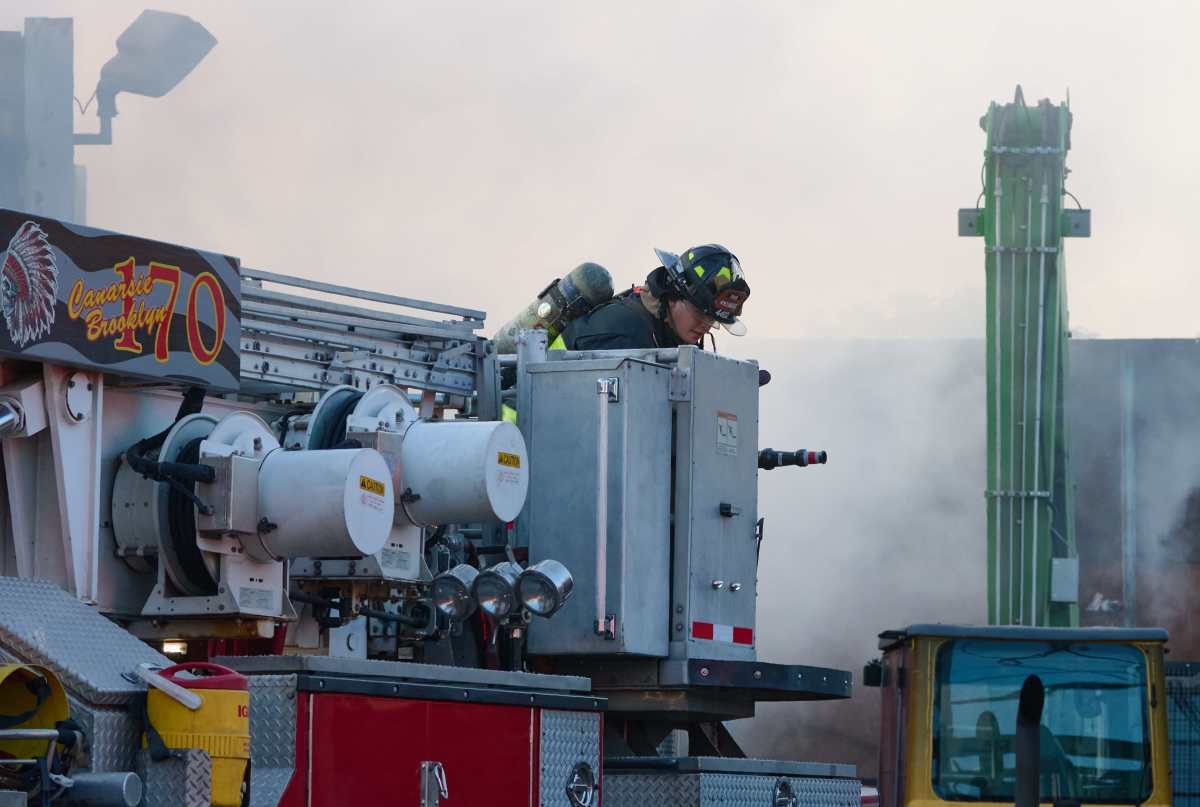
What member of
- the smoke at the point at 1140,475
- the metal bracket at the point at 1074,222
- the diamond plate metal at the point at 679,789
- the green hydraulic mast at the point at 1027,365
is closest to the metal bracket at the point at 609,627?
the diamond plate metal at the point at 679,789

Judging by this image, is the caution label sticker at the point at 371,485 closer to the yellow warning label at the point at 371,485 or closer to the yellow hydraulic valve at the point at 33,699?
the yellow warning label at the point at 371,485

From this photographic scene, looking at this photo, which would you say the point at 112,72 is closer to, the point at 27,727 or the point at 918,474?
the point at 27,727

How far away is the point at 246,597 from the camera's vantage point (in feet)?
20.0

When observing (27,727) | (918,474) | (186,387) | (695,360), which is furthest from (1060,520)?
(27,727)

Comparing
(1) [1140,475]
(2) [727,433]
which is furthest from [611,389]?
(1) [1140,475]

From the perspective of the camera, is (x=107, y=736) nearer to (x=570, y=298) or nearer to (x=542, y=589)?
(x=542, y=589)

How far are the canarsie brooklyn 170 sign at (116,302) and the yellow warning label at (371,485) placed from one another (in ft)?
1.94

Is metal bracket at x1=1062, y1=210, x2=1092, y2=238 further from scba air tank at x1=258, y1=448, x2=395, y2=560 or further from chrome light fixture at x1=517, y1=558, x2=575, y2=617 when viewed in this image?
scba air tank at x1=258, y1=448, x2=395, y2=560

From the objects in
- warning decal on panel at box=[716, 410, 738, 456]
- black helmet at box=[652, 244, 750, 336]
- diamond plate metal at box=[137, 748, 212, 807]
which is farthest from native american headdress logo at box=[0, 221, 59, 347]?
black helmet at box=[652, 244, 750, 336]

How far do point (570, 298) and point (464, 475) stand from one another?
153 cm

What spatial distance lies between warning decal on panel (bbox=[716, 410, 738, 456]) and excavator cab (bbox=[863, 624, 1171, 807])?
2.00 m

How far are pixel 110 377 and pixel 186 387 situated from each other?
27 cm

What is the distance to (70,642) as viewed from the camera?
16.0 ft

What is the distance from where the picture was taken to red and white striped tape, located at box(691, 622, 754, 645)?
7.13 meters
